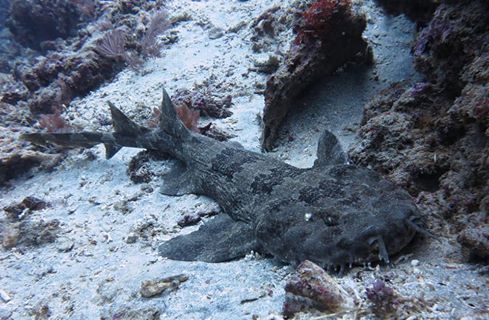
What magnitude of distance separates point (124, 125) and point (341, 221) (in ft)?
16.1

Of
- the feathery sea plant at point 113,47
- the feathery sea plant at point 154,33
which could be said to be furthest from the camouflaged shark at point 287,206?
the feathery sea plant at point 113,47

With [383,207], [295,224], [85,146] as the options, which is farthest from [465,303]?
[85,146]

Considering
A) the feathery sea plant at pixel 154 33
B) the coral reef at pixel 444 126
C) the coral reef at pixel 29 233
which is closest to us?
the coral reef at pixel 444 126

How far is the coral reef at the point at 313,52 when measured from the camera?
5164mm

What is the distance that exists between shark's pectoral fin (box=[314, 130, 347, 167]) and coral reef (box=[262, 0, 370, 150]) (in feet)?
4.64

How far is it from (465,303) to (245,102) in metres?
5.65

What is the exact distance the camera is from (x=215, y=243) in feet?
13.0

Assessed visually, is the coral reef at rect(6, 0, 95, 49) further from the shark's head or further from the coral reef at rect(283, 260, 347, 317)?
the coral reef at rect(283, 260, 347, 317)

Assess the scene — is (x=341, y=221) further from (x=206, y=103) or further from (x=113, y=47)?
(x=113, y=47)

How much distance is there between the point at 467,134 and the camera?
124 inches

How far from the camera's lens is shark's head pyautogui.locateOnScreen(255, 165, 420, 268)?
2699 mm

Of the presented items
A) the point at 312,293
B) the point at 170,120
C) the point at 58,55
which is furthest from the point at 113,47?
the point at 312,293

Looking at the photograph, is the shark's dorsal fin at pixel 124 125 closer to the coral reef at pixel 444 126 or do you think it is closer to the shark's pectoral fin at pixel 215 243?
the shark's pectoral fin at pixel 215 243

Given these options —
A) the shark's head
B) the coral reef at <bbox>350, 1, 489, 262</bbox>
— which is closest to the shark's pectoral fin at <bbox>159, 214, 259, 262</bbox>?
the shark's head
